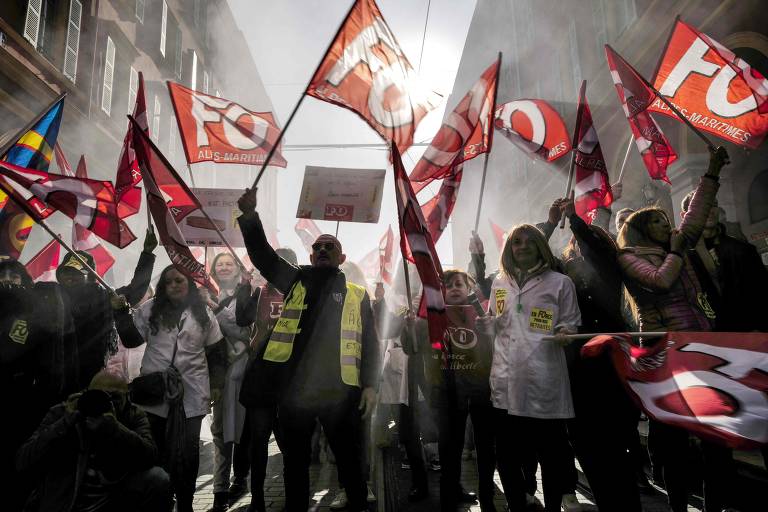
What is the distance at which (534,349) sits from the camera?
9.10ft

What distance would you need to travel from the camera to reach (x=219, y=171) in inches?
926

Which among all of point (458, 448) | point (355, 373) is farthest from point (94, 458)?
point (458, 448)

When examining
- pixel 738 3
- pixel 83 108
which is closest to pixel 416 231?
pixel 738 3

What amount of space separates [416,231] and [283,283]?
3.05 ft

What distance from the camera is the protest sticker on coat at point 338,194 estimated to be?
4820mm

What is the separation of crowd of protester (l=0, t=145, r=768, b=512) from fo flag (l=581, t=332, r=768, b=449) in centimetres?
21

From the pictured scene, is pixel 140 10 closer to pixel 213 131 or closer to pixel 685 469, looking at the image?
pixel 213 131

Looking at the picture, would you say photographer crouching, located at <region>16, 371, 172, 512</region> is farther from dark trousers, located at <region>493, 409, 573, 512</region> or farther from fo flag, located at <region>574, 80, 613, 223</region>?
fo flag, located at <region>574, 80, 613, 223</region>

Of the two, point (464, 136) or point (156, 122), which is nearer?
point (464, 136)

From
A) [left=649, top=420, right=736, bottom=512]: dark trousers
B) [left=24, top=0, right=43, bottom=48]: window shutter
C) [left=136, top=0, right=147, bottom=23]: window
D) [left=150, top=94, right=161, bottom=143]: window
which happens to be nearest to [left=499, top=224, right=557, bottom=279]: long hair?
[left=649, top=420, right=736, bottom=512]: dark trousers

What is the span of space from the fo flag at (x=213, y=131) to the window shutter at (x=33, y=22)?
7477 mm

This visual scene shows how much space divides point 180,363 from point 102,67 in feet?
43.0

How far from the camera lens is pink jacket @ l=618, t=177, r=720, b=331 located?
275 cm

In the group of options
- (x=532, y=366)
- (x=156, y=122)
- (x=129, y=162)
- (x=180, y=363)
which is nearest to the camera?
(x=532, y=366)
